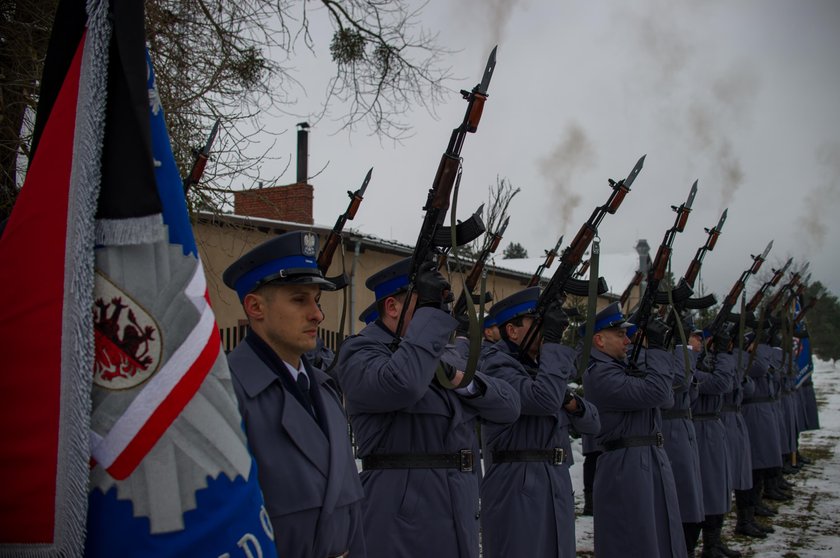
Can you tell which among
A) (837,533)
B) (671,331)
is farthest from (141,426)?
(837,533)

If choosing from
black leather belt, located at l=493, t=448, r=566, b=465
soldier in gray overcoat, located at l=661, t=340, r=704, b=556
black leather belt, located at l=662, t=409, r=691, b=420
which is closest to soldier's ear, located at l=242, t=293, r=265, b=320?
black leather belt, located at l=493, t=448, r=566, b=465

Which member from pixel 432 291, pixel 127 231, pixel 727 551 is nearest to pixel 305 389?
pixel 432 291

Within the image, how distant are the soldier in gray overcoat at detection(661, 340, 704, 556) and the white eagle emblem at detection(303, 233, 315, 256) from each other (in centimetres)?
438

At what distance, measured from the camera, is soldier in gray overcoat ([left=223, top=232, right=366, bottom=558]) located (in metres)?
2.34

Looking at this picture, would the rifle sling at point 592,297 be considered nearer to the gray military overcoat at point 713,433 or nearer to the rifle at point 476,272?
the rifle at point 476,272

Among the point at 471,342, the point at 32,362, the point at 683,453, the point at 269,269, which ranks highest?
the point at 269,269

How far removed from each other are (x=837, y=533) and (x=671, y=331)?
3504mm

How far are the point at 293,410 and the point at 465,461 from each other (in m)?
1.53

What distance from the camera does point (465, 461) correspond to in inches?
147

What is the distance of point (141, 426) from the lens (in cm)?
143

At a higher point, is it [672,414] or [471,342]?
[471,342]

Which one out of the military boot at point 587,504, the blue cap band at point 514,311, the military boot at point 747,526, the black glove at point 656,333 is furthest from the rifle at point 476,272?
the military boot at point 747,526

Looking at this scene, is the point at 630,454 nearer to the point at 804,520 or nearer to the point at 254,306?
the point at 254,306

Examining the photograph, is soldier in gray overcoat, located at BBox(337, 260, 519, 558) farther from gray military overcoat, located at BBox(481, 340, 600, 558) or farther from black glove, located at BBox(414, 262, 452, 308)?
gray military overcoat, located at BBox(481, 340, 600, 558)
